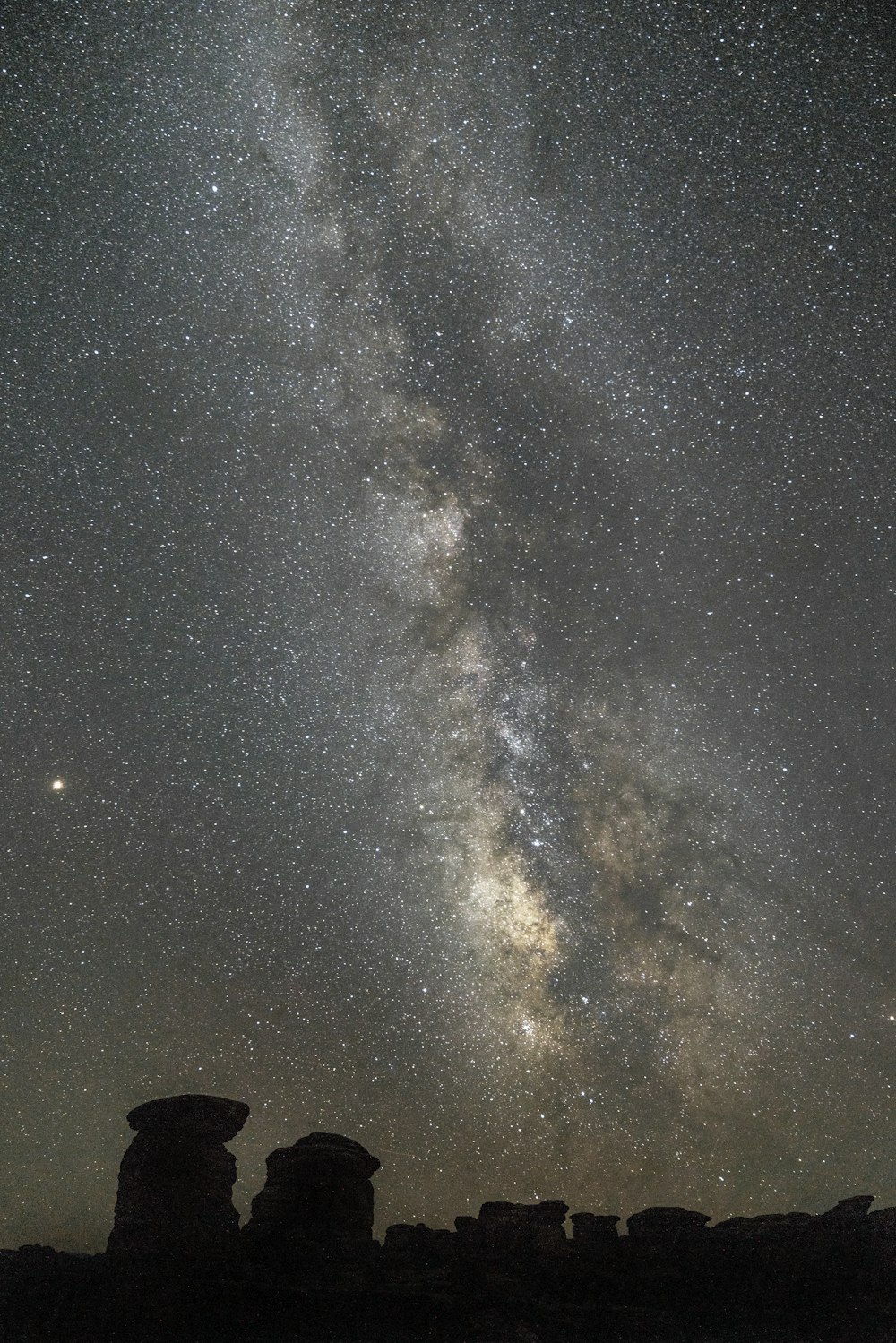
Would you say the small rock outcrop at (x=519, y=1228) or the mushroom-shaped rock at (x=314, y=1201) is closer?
the mushroom-shaped rock at (x=314, y=1201)

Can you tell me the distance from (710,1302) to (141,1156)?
471 inches

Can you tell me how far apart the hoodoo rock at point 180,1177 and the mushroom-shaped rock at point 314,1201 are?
2.29 ft

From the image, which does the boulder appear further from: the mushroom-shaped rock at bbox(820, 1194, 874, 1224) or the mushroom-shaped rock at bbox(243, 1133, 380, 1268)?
the mushroom-shaped rock at bbox(820, 1194, 874, 1224)

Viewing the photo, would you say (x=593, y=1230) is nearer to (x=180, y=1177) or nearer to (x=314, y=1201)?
(x=314, y=1201)

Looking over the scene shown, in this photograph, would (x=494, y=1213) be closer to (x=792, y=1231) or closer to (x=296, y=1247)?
(x=296, y=1247)

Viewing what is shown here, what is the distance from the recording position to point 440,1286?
15352 mm

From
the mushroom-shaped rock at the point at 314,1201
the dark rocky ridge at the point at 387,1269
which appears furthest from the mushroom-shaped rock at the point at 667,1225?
the mushroom-shaped rock at the point at 314,1201

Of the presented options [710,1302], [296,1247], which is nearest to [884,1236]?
[710,1302]

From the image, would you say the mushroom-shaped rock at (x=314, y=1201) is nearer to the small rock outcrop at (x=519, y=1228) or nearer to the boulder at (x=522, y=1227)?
the small rock outcrop at (x=519, y=1228)

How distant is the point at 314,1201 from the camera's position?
16.8 metres

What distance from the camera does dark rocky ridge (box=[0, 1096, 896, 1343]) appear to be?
14523mm

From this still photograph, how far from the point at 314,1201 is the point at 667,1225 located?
770 cm

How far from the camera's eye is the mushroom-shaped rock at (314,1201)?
1614cm

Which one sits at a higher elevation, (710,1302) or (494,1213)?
(494,1213)
